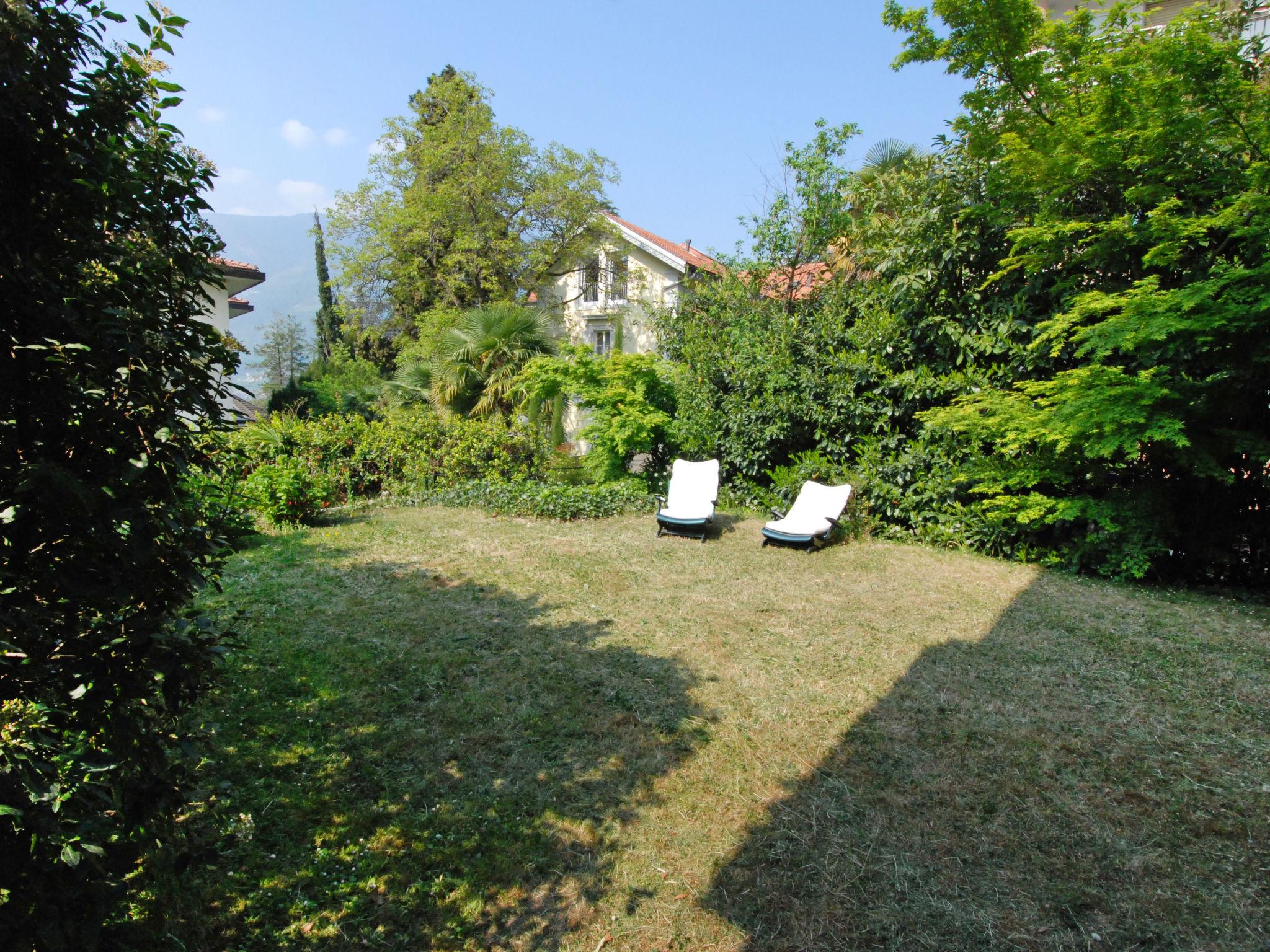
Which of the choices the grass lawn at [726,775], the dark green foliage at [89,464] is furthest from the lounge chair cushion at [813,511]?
the dark green foliage at [89,464]

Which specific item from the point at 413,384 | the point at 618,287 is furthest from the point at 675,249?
the point at 413,384

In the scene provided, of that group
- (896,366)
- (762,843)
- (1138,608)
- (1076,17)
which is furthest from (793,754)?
(1076,17)

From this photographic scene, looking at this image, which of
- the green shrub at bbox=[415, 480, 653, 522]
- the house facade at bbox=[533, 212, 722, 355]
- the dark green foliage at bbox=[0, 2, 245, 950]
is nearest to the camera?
the dark green foliage at bbox=[0, 2, 245, 950]

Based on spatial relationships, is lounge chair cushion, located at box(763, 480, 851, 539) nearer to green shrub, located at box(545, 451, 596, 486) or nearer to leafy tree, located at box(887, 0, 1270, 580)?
leafy tree, located at box(887, 0, 1270, 580)

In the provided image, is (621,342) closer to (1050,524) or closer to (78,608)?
(1050,524)

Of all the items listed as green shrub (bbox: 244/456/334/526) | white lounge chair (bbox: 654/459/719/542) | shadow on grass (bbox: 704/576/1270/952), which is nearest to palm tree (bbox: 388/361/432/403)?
green shrub (bbox: 244/456/334/526)

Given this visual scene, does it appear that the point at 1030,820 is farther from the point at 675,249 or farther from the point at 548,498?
the point at 675,249

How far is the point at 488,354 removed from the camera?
14.3 meters

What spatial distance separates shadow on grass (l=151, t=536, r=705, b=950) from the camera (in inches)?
97.9

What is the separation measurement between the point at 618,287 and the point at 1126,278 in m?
18.6

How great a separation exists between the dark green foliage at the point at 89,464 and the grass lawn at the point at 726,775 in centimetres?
40

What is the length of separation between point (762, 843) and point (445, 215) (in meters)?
21.8

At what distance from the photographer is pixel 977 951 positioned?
2379 mm

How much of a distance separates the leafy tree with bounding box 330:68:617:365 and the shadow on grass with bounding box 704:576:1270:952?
66.0 ft
